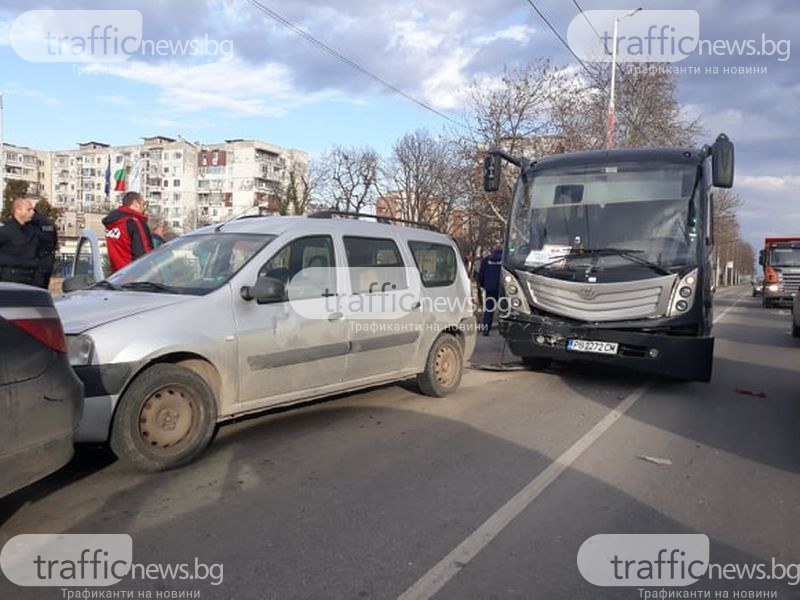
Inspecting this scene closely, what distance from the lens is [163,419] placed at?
4777 millimetres

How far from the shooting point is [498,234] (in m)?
26.7

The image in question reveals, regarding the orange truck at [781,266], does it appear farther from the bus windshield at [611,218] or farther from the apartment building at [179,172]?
the apartment building at [179,172]

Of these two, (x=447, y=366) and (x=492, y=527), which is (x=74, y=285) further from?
(x=492, y=527)

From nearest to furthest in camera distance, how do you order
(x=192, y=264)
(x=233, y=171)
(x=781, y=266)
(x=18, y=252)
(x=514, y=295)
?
(x=192, y=264) < (x=18, y=252) < (x=514, y=295) < (x=781, y=266) < (x=233, y=171)

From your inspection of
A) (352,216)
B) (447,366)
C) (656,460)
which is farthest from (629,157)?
(656,460)

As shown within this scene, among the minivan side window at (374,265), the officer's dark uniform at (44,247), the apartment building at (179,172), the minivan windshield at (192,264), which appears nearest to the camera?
the minivan windshield at (192,264)

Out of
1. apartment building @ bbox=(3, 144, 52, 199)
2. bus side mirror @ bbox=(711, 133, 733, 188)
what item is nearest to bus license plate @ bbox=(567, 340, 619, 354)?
bus side mirror @ bbox=(711, 133, 733, 188)

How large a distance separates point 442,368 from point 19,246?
480 centimetres

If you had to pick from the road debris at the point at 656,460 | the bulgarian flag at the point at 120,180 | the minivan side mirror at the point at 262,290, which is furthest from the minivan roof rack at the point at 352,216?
the bulgarian flag at the point at 120,180

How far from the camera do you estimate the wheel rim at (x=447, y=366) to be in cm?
750

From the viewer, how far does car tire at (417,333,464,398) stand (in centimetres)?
735

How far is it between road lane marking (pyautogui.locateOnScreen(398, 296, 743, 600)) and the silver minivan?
206cm

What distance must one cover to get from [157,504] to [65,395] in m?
0.98

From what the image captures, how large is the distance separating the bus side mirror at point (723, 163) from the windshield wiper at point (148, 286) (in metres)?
6.56
